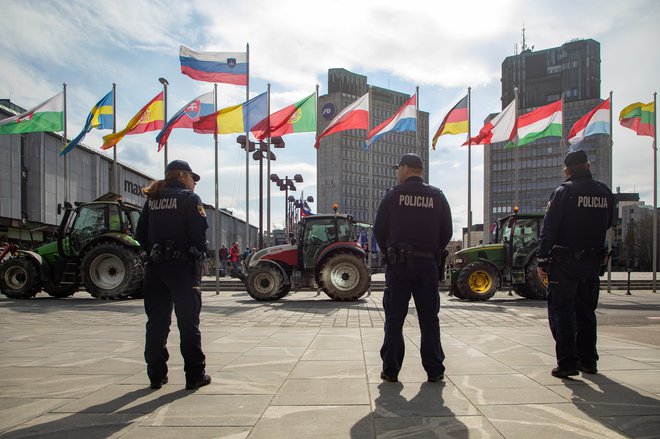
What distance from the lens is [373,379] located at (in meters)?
4.39

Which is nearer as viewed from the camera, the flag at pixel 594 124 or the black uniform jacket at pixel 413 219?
the black uniform jacket at pixel 413 219

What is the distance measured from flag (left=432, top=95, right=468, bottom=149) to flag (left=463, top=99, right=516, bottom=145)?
0.74 m

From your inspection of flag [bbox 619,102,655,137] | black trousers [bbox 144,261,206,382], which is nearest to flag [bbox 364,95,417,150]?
flag [bbox 619,102,655,137]

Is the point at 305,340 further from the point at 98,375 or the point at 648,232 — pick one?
the point at 648,232

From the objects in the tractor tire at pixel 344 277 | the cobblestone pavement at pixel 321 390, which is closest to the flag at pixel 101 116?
the tractor tire at pixel 344 277

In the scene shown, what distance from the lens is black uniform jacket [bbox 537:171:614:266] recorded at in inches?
184

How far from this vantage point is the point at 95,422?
3.21m

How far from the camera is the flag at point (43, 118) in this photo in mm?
19375

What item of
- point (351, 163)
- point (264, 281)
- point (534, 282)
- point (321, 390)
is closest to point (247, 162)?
point (264, 281)

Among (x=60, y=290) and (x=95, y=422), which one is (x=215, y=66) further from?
(x=95, y=422)

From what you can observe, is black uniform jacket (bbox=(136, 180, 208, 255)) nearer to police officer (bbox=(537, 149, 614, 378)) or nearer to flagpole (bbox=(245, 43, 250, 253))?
police officer (bbox=(537, 149, 614, 378))

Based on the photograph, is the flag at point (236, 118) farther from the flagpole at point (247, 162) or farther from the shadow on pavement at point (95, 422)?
the shadow on pavement at point (95, 422)

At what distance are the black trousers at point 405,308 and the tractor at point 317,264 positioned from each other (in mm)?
8783

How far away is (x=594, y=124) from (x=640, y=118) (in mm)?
1511
